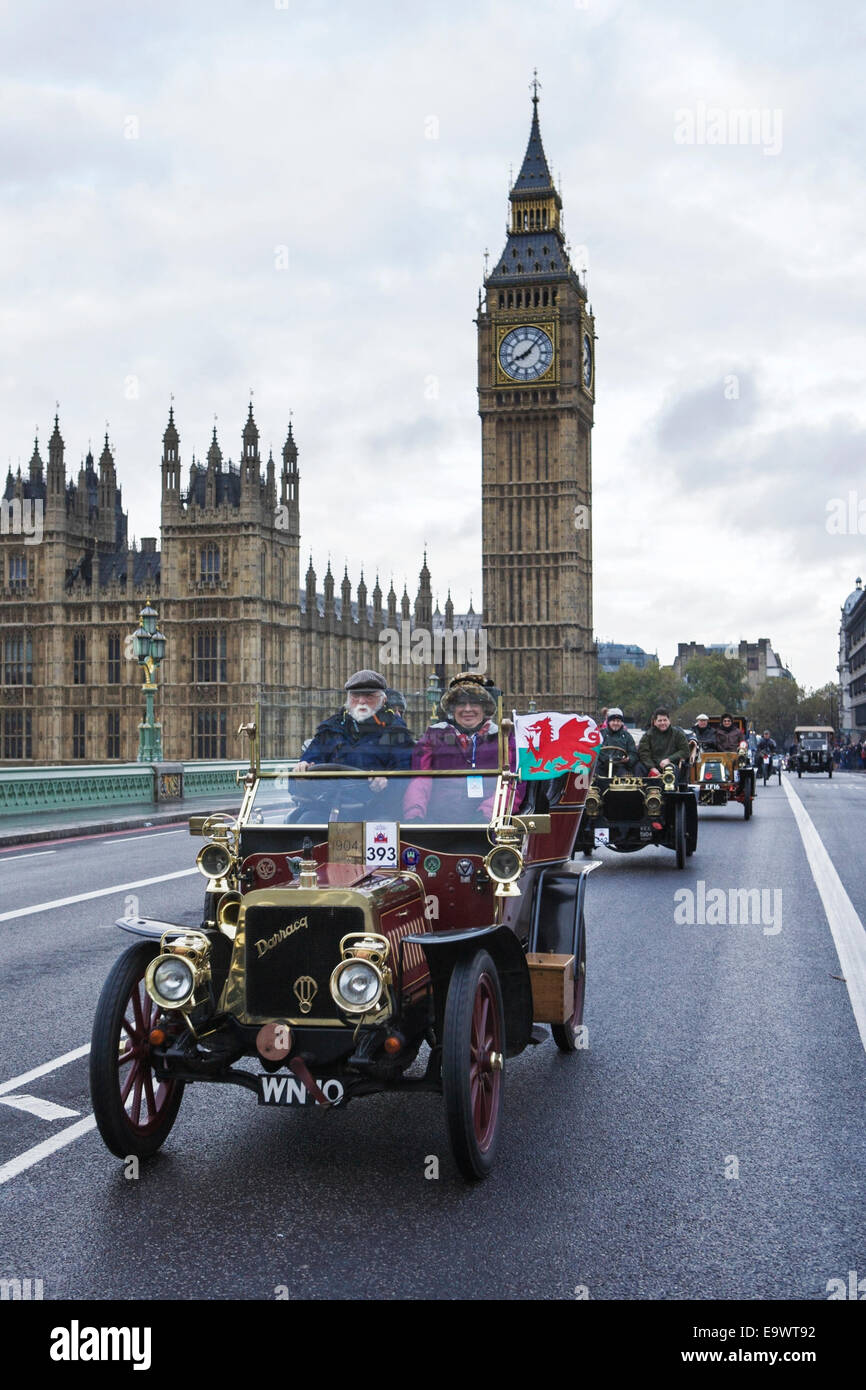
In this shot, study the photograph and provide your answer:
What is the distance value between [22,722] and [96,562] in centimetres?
943

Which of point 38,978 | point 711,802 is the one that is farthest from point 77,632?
point 38,978

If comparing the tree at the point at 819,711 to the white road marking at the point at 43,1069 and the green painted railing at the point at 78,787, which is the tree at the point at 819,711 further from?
the white road marking at the point at 43,1069

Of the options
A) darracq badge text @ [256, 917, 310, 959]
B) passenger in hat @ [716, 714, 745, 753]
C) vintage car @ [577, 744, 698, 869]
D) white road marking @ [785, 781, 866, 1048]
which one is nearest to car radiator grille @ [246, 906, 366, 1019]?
darracq badge text @ [256, 917, 310, 959]

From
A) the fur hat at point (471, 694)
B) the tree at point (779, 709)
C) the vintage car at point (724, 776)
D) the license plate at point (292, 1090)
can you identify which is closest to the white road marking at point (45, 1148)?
the license plate at point (292, 1090)

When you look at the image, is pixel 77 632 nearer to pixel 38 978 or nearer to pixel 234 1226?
pixel 38 978

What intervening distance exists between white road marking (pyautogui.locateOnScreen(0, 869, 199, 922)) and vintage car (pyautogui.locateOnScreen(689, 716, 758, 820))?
35.3 feet

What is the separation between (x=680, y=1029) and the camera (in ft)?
23.9

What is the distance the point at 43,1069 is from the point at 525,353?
91.7 meters

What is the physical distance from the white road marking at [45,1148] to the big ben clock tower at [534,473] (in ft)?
284

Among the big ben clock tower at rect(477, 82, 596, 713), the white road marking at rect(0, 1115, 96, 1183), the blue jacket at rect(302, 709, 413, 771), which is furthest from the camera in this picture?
the big ben clock tower at rect(477, 82, 596, 713)

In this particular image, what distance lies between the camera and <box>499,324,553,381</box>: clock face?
93.4 metres

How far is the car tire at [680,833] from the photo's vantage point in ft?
49.1

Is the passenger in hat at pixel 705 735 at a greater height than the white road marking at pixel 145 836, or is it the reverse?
the passenger in hat at pixel 705 735

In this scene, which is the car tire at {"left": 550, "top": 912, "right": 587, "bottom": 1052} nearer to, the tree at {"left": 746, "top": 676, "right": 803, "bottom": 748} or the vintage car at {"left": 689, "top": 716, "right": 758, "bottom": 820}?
the vintage car at {"left": 689, "top": 716, "right": 758, "bottom": 820}
